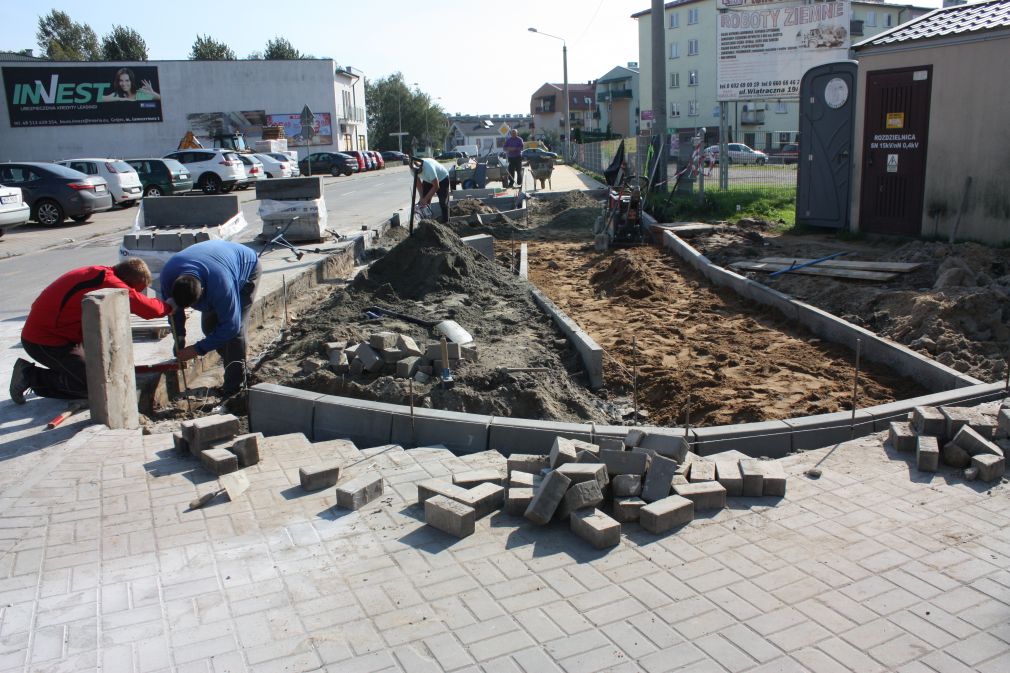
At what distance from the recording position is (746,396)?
21.8 feet

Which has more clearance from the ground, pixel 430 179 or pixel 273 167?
pixel 273 167

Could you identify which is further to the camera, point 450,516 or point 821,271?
point 821,271

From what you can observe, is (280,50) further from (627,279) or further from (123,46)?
(627,279)

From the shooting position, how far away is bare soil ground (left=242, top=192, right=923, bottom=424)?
6348mm

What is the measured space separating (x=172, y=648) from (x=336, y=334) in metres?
4.44

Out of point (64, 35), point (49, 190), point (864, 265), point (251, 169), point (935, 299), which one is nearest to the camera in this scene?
point (935, 299)

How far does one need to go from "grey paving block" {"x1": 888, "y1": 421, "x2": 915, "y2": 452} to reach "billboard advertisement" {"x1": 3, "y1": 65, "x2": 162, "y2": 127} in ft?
178

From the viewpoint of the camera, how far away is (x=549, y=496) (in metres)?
4.23

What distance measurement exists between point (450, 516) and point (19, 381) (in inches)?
163

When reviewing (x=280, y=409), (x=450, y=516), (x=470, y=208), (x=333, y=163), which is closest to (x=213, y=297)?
(x=280, y=409)

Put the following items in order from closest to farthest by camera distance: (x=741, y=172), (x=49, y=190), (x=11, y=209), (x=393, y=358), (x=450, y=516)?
1. (x=450, y=516)
2. (x=393, y=358)
3. (x=11, y=209)
4. (x=49, y=190)
5. (x=741, y=172)

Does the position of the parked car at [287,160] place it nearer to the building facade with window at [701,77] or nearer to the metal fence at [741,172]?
the metal fence at [741,172]

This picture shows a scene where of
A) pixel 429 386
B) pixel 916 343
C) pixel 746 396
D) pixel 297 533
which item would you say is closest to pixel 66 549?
pixel 297 533

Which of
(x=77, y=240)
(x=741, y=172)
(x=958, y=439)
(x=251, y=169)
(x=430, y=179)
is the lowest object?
(x=958, y=439)
